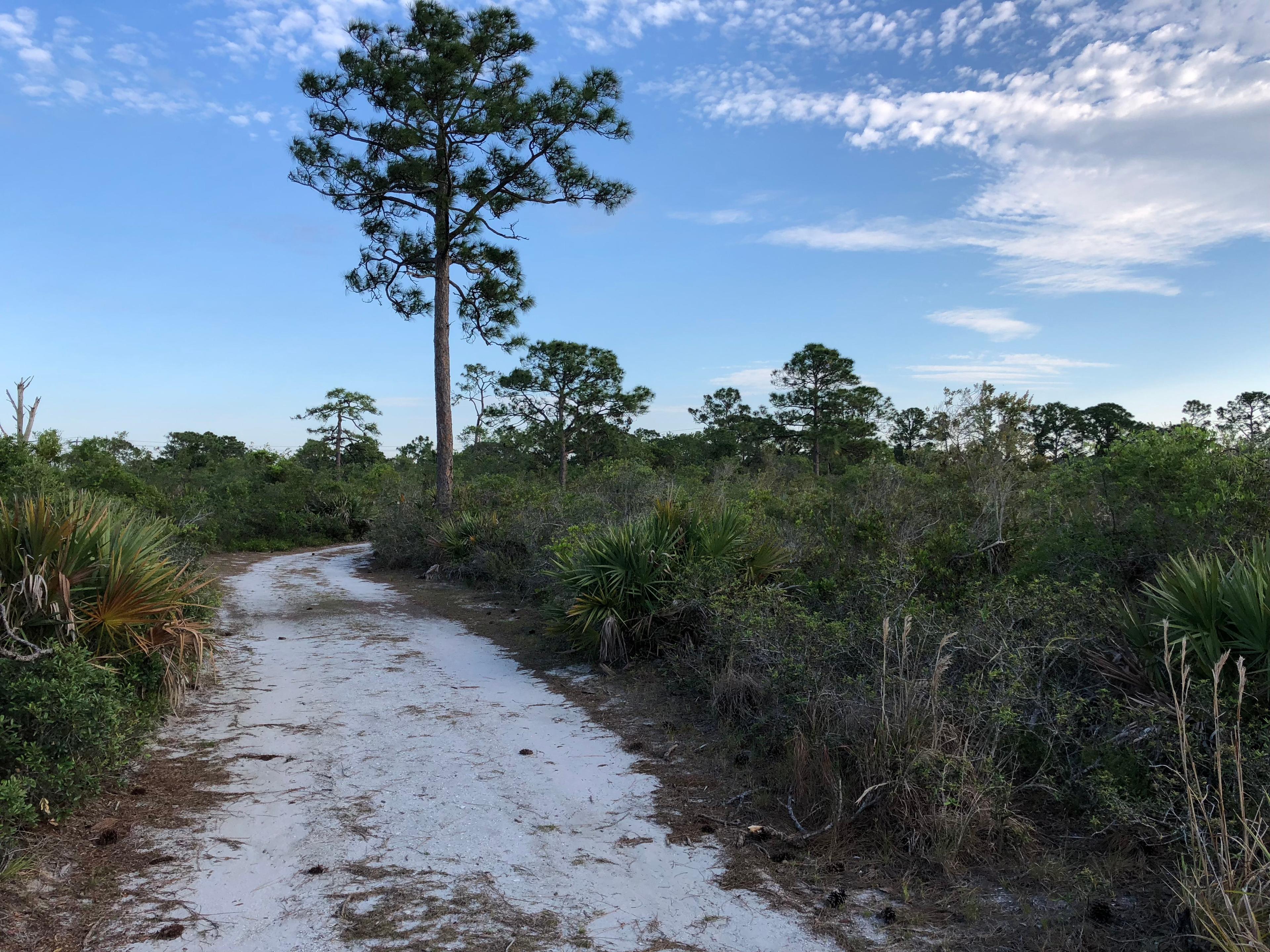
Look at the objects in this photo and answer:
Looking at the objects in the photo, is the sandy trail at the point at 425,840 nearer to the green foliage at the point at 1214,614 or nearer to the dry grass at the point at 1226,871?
the dry grass at the point at 1226,871

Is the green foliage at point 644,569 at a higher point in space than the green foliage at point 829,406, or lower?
lower

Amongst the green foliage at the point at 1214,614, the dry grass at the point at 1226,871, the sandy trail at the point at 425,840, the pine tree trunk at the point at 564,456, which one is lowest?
the sandy trail at the point at 425,840

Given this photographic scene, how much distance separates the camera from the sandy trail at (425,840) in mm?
3254

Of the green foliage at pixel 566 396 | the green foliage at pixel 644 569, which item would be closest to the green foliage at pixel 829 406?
the green foliage at pixel 566 396

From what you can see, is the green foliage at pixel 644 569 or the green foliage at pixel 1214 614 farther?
the green foliage at pixel 644 569

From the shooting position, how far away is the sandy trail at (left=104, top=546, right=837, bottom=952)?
3.25 meters

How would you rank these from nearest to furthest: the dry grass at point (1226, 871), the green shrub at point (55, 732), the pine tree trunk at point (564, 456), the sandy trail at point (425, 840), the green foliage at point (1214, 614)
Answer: the dry grass at point (1226, 871), the sandy trail at point (425, 840), the green shrub at point (55, 732), the green foliage at point (1214, 614), the pine tree trunk at point (564, 456)

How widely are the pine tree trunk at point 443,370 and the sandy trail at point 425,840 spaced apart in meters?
13.4

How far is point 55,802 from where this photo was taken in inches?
160

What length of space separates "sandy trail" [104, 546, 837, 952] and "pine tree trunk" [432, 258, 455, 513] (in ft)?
43.9

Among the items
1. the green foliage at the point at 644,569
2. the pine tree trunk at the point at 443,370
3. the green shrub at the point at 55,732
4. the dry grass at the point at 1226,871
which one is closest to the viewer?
Answer: the dry grass at the point at 1226,871

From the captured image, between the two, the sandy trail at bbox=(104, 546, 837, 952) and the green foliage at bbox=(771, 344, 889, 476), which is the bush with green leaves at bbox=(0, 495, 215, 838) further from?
the green foliage at bbox=(771, 344, 889, 476)

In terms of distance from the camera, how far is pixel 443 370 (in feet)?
67.9

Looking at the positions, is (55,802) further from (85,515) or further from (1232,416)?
(1232,416)
